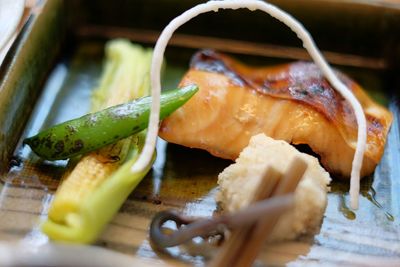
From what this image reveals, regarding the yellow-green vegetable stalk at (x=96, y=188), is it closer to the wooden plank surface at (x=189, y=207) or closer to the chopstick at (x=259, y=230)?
the wooden plank surface at (x=189, y=207)

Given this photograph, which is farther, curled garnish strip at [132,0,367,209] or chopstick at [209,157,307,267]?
curled garnish strip at [132,0,367,209]

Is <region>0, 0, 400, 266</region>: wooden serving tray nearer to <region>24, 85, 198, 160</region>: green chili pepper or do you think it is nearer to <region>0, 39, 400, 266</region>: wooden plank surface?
<region>0, 39, 400, 266</region>: wooden plank surface

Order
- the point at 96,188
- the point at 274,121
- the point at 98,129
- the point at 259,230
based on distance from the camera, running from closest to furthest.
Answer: the point at 259,230, the point at 96,188, the point at 98,129, the point at 274,121

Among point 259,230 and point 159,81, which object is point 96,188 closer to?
point 159,81

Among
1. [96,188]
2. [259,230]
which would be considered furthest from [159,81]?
[259,230]

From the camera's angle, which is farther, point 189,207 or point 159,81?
point 189,207

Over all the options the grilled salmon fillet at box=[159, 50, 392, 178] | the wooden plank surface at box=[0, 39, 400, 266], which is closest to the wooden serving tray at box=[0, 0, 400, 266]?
the wooden plank surface at box=[0, 39, 400, 266]
